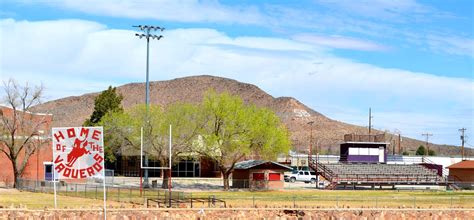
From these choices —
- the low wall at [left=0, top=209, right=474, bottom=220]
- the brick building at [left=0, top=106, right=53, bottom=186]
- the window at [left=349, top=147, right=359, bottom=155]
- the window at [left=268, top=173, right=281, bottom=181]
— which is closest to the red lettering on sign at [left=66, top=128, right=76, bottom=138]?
the low wall at [left=0, top=209, right=474, bottom=220]

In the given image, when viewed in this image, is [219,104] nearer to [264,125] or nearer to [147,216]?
[264,125]

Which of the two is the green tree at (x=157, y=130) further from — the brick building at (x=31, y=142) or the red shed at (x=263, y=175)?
the brick building at (x=31, y=142)

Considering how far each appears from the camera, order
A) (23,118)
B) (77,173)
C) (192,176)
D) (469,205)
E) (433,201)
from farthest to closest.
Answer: (192,176)
(23,118)
(433,201)
(469,205)
(77,173)

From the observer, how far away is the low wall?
34562 millimetres

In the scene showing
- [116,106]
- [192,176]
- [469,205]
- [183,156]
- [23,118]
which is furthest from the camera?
[116,106]

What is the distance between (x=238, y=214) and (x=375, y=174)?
49.9 meters

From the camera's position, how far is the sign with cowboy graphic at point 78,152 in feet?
78.6

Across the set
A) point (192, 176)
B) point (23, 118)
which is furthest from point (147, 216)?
point (192, 176)

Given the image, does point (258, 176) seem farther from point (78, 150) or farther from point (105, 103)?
point (78, 150)

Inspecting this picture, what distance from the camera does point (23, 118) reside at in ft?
237

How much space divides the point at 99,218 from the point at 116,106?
7618cm

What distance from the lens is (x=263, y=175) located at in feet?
247

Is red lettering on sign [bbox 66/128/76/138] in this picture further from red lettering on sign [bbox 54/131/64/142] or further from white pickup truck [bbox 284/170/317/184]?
white pickup truck [bbox 284/170/317/184]

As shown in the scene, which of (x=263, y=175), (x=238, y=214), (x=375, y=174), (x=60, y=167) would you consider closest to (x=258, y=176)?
(x=263, y=175)
